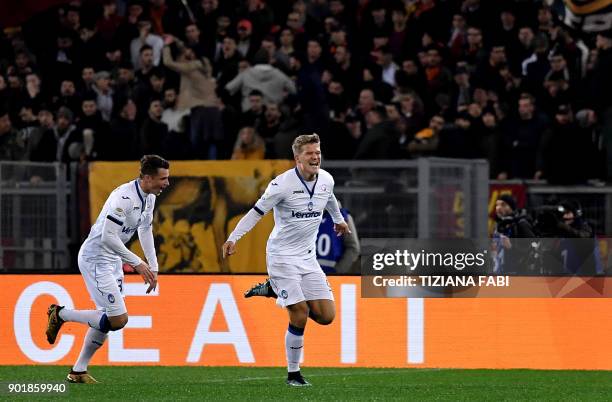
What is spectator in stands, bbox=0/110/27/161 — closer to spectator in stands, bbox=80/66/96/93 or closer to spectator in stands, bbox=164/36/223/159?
spectator in stands, bbox=80/66/96/93

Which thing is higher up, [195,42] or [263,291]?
[195,42]

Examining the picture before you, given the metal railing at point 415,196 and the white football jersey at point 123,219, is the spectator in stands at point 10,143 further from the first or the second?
the white football jersey at point 123,219

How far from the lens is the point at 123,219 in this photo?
14125mm

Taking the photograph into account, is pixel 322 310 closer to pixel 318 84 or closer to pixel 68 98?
pixel 318 84

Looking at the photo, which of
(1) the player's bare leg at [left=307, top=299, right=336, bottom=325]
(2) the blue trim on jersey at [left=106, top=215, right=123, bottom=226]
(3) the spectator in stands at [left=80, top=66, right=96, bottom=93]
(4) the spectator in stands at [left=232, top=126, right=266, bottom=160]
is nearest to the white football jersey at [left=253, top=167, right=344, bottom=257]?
(1) the player's bare leg at [left=307, top=299, right=336, bottom=325]

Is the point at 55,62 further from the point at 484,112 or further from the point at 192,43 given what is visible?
the point at 484,112

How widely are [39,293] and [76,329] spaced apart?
547 millimetres

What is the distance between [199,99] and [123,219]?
27.1 ft

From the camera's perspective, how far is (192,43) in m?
23.8

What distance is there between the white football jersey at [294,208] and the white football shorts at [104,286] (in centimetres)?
141

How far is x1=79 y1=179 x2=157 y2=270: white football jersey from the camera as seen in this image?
555 inches

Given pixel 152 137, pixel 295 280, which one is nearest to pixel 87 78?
pixel 152 137

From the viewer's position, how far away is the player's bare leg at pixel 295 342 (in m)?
14.1

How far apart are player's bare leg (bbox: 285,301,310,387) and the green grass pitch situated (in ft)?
0.51
